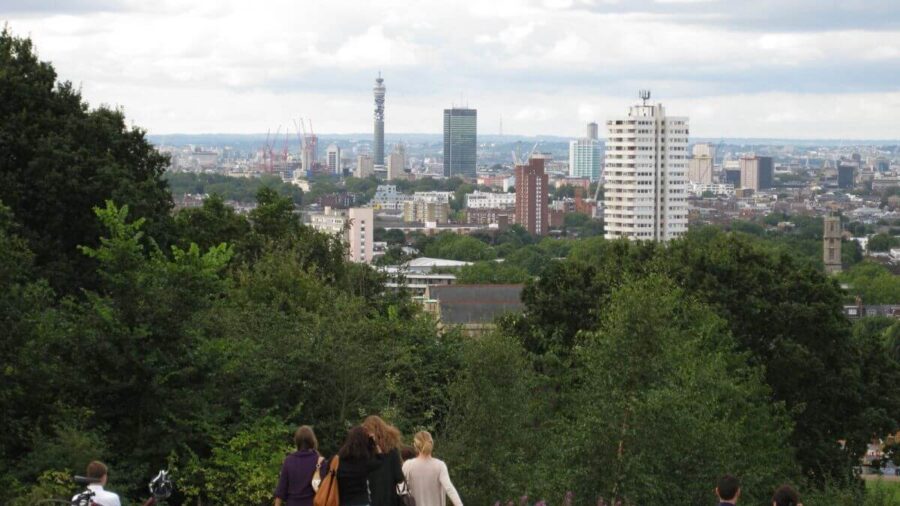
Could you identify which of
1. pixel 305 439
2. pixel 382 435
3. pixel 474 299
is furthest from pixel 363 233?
pixel 382 435

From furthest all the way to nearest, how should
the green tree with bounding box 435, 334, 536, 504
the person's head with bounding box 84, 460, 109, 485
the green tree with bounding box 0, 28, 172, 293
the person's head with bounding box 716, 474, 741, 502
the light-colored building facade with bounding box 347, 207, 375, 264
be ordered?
the light-colored building facade with bounding box 347, 207, 375, 264 < the green tree with bounding box 0, 28, 172, 293 < the green tree with bounding box 435, 334, 536, 504 < the person's head with bounding box 84, 460, 109, 485 < the person's head with bounding box 716, 474, 741, 502

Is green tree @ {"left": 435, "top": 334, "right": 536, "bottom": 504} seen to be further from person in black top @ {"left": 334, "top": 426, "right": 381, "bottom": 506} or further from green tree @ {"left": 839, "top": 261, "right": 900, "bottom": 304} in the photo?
green tree @ {"left": 839, "top": 261, "right": 900, "bottom": 304}

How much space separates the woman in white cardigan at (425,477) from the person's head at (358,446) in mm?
386

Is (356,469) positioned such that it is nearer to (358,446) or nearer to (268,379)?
(358,446)

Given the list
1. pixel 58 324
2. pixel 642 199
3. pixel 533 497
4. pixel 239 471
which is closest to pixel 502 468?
pixel 533 497

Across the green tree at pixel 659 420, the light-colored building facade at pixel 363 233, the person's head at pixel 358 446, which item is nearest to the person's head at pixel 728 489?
the person's head at pixel 358 446

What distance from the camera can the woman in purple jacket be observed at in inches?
480

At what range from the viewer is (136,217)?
2650 cm

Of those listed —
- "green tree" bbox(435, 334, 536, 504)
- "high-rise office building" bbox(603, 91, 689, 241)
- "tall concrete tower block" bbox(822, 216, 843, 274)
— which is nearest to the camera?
"green tree" bbox(435, 334, 536, 504)

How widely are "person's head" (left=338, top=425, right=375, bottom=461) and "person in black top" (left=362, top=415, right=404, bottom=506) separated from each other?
0.16 ft

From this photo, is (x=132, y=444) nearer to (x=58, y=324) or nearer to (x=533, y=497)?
(x=58, y=324)

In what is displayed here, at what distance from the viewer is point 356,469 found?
38.7 feet

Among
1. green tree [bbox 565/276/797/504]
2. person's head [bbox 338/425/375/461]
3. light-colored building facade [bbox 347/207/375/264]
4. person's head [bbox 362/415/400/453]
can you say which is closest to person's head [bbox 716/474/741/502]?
person's head [bbox 362/415/400/453]

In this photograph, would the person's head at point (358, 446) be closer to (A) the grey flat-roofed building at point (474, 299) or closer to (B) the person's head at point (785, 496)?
(B) the person's head at point (785, 496)
